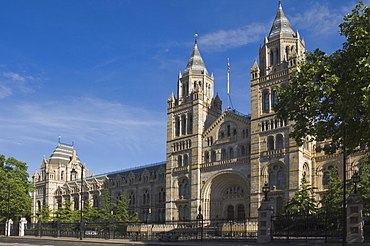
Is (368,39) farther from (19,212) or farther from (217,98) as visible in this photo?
(19,212)

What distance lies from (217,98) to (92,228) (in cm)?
2848

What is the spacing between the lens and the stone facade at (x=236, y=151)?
5359cm

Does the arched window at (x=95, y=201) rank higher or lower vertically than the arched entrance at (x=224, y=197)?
lower

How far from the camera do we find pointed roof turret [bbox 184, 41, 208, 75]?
69.1 m

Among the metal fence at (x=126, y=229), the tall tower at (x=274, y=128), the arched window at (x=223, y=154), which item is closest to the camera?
the metal fence at (x=126, y=229)

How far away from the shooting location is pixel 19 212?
217ft

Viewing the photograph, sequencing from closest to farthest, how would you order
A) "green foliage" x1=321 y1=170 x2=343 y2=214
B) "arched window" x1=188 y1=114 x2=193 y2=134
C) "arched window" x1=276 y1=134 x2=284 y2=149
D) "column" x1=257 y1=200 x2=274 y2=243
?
"column" x1=257 y1=200 x2=274 y2=243 → "green foliage" x1=321 y1=170 x2=343 y2=214 → "arched window" x1=276 y1=134 x2=284 y2=149 → "arched window" x1=188 y1=114 x2=193 y2=134

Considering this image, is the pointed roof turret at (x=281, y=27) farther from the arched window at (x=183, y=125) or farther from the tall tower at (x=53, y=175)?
the tall tower at (x=53, y=175)

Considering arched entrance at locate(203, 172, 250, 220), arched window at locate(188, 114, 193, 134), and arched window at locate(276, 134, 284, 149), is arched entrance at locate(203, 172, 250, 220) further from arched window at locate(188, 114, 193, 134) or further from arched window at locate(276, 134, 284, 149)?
arched window at locate(188, 114, 193, 134)

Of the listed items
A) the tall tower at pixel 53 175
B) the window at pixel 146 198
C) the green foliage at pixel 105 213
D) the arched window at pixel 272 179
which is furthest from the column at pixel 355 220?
the tall tower at pixel 53 175

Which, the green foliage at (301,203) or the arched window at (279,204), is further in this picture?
the arched window at (279,204)

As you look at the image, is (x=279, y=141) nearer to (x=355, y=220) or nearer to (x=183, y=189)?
(x=183, y=189)

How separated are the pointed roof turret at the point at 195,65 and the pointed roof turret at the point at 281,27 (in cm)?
1354

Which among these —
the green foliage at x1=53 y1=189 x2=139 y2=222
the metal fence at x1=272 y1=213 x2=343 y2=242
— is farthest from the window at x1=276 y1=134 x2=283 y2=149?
the green foliage at x1=53 y1=189 x2=139 y2=222
